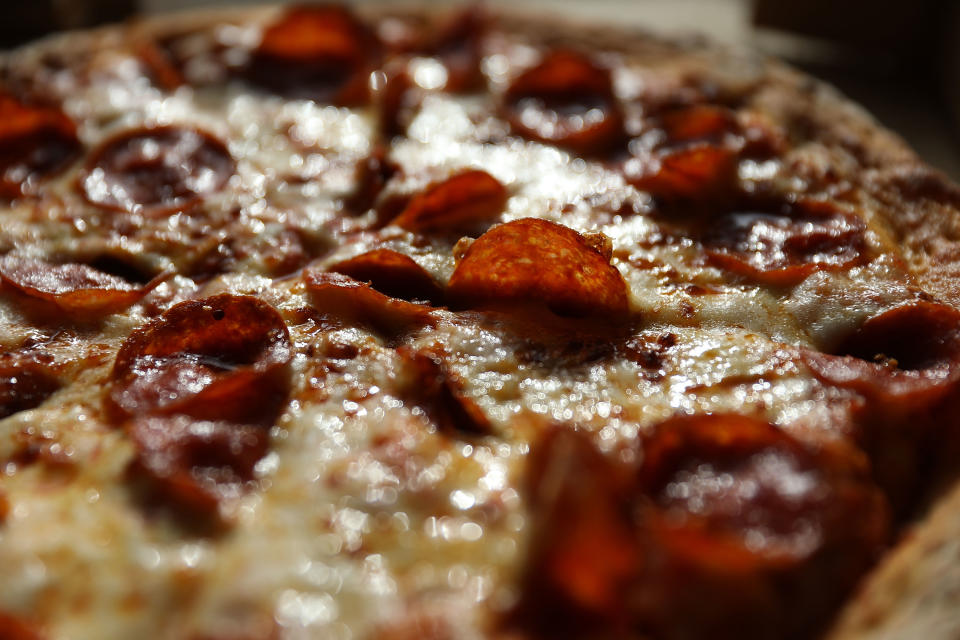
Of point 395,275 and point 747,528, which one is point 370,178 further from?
point 747,528

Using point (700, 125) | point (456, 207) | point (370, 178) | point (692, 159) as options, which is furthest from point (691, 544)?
point (700, 125)

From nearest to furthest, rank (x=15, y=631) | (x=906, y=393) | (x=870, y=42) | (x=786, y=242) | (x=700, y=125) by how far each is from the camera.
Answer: (x=15, y=631) < (x=906, y=393) < (x=786, y=242) < (x=700, y=125) < (x=870, y=42)

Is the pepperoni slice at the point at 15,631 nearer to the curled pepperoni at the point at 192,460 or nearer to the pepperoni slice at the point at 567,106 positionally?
the curled pepperoni at the point at 192,460

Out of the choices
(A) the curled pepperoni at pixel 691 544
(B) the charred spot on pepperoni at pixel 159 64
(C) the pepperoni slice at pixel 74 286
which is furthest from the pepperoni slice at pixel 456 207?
(B) the charred spot on pepperoni at pixel 159 64

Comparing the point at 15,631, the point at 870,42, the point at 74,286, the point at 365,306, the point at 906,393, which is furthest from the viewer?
the point at 870,42

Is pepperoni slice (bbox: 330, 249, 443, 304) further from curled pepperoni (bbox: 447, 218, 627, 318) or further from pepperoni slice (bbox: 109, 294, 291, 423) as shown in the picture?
pepperoni slice (bbox: 109, 294, 291, 423)

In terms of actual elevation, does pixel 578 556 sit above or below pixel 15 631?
above

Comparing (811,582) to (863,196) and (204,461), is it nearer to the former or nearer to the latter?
(204,461)

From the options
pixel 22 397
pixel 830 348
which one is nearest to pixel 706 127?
pixel 830 348
